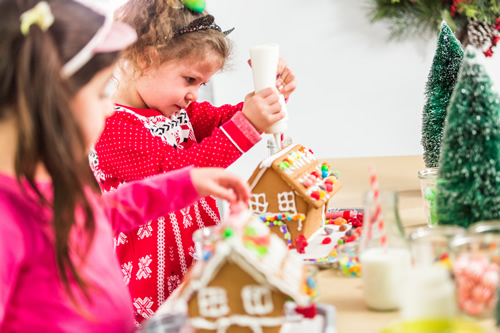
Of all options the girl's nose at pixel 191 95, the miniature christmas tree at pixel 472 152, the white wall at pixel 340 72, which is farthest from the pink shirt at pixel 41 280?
the white wall at pixel 340 72

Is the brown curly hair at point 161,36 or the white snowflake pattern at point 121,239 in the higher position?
the brown curly hair at point 161,36

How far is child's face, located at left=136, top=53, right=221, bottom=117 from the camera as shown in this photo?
5.12 feet

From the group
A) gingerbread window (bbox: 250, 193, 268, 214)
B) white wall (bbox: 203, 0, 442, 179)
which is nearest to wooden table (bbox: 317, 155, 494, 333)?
gingerbread window (bbox: 250, 193, 268, 214)

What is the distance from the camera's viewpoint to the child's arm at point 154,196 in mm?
1066

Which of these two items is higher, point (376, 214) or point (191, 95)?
point (191, 95)

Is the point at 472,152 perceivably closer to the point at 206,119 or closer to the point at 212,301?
the point at 212,301

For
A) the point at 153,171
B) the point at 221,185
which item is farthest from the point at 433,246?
the point at 153,171

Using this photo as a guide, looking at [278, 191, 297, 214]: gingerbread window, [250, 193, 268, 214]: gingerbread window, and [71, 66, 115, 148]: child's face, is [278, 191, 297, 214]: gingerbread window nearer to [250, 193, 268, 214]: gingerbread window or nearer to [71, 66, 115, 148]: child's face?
[250, 193, 268, 214]: gingerbread window

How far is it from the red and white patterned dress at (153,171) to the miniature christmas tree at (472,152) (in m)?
0.56

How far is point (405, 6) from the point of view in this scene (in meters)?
3.11

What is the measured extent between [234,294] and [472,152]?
46 centimetres

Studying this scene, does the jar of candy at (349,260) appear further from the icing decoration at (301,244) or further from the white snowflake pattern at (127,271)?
the white snowflake pattern at (127,271)

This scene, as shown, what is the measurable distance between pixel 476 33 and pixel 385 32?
1.58ft

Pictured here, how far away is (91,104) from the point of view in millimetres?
752
